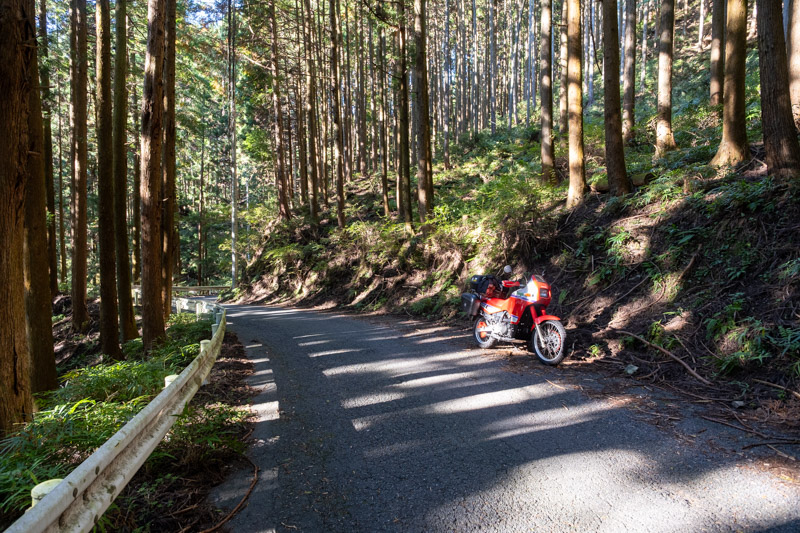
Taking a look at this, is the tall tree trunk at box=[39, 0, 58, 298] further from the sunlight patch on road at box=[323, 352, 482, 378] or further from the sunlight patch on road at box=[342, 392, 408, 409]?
the sunlight patch on road at box=[342, 392, 408, 409]

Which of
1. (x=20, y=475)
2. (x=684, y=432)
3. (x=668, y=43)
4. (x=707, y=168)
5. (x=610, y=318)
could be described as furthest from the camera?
(x=668, y=43)

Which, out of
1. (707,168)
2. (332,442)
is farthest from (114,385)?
(707,168)

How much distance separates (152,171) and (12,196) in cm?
481

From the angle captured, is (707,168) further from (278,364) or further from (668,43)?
(278,364)

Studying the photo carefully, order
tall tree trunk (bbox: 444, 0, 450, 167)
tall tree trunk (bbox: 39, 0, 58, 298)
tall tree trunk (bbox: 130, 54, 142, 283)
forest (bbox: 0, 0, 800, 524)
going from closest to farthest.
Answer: forest (bbox: 0, 0, 800, 524)
tall tree trunk (bbox: 39, 0, 58, 298)
tall tree trunk (bbox: 130, 54, 142, 283)
tall tree trunk (bbox: 444, 0, 450, 167)

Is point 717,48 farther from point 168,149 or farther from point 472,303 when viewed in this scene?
point 168,149

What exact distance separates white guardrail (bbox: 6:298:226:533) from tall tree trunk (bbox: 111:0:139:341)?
26.3 ft

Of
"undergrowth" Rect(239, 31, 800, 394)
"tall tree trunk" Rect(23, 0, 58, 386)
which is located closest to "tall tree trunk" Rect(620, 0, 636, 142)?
"undergrowth" Rect(239, 31, 800, 394)

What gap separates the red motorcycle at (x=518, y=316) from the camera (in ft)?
21.4

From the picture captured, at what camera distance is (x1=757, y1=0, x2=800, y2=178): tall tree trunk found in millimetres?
6801

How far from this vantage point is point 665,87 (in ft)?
39.1

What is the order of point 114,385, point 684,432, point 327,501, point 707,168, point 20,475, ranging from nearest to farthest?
point 20,475 → point 327,501 → point 684,432 → point 114,385 → point 707,168

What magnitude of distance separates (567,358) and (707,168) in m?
5.04

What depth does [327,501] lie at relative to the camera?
3.13 meters
